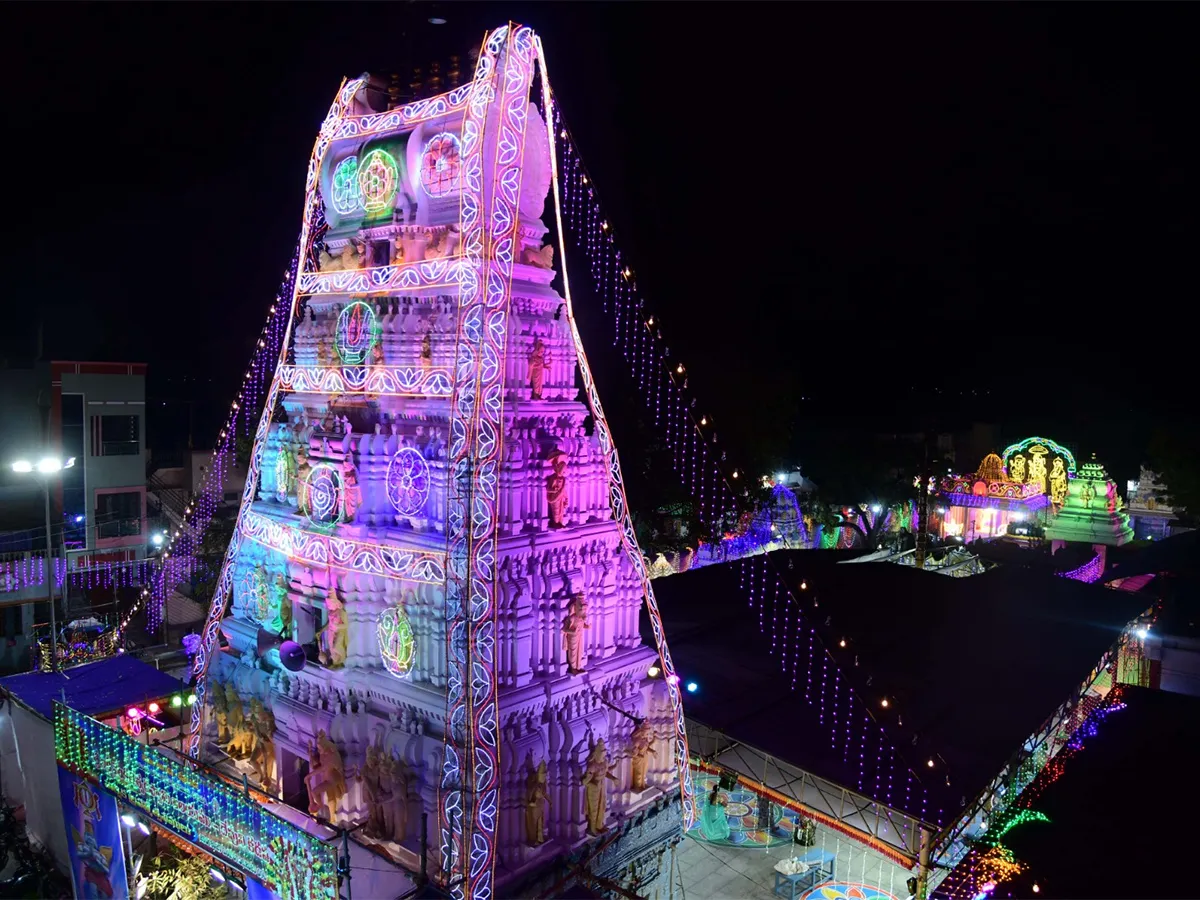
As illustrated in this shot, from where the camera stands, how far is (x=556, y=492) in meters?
12.8

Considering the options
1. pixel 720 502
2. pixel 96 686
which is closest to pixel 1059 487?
pixel 720 502

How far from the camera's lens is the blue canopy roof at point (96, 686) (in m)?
14.8

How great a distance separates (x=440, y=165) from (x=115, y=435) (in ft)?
72.3

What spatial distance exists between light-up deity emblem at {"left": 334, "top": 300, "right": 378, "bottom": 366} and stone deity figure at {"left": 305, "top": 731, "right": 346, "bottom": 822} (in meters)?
5.84

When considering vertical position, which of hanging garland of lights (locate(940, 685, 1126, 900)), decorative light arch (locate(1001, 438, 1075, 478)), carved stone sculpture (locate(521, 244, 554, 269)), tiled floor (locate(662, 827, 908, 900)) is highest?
carved stone sculpture (locate(521, 244, 554, 269))

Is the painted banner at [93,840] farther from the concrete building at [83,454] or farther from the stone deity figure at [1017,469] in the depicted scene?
the stone deity figure at [1017,469]

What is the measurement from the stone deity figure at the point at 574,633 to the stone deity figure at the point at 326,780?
12.0 ft

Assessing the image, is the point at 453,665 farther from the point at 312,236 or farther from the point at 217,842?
the point at 312,236

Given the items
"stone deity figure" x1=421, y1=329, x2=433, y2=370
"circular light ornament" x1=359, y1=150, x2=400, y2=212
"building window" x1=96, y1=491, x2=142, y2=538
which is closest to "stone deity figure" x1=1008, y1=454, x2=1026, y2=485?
"stone deity figure" x1=421, y1=329, x2=433, y2=370

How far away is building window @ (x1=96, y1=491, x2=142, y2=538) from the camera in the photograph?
2814 centimetres

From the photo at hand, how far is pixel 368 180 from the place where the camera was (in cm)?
1330

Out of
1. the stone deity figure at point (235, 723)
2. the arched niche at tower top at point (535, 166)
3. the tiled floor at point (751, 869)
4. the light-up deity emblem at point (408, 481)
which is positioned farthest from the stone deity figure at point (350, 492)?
the tiled floor at point (751, 869)

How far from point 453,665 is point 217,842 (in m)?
3.96

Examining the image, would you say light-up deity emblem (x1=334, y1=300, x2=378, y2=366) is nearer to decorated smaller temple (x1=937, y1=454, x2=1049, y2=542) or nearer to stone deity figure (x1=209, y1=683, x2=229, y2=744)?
stone deity figure (x1=209, y1=683, x2=229, y2=744)
